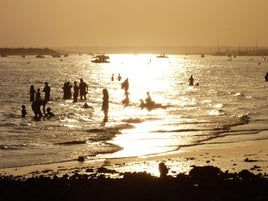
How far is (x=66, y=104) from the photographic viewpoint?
156 ft

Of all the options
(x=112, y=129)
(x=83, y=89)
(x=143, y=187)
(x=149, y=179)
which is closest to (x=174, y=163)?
(x=149, y=179)

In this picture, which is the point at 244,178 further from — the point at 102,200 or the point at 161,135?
the point at 161,135

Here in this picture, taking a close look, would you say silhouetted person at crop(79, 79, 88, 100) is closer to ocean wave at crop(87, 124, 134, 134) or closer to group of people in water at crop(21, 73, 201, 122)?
group of people in water at crop(21, 73, 201, 122)

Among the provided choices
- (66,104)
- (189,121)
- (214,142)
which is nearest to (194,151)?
(214,142)

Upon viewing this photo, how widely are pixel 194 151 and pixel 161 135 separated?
4810mm

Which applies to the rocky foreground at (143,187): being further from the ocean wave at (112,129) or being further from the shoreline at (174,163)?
the ocean wave at (112,129)

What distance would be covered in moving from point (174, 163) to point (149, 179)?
3777mm

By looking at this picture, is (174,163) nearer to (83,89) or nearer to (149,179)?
(149,179)

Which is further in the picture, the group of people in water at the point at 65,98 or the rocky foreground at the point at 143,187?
the group of people in water at the point at 65,98

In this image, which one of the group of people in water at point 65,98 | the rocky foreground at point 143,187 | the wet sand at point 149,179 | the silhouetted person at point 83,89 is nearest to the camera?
the rocky foreground at point 143,187


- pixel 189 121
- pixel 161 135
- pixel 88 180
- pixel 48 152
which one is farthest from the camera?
pixel 189 121

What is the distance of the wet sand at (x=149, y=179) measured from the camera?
15.0 meters

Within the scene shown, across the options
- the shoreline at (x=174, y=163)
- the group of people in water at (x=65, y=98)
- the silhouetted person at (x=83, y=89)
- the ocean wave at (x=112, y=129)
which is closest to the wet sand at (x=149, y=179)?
the shoreline at (x=174, y=163)

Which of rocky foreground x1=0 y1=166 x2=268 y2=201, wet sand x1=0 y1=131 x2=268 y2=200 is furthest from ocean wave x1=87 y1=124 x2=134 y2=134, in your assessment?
rocky foreground x1=0 y1=166 x2=268 y2=201
